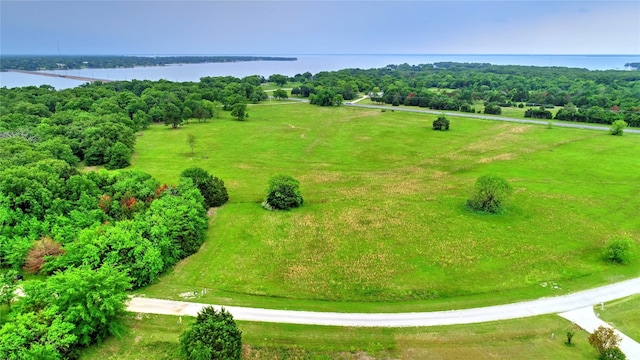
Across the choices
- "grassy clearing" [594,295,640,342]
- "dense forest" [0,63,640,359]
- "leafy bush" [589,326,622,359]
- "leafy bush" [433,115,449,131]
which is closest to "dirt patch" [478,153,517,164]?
"leafy bush" [433,115,449,131]

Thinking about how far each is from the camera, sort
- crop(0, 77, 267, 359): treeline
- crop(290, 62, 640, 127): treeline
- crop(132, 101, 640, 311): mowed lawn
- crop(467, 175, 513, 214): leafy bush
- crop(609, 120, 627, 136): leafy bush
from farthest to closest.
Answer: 1. crop(290, 62, 640, 127): treeline
2. crop(609, 120, 627, 136): leafy bush
3. crop(467, 175, 513, 214): leafy bush
4. crop(132, 101, 640, 311): mowed lawn
5. crop(0, 77, 267, 359): treeline

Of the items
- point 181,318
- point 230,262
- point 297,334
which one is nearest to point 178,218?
point 230,262

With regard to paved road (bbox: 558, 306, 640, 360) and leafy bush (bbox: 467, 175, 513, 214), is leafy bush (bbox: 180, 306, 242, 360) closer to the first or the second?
paved road (bbox: 558, 306, 640, 360)

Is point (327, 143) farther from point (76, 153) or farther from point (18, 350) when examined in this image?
point (18, 350)

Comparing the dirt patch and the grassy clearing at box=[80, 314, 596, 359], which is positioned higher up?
the dirt patch

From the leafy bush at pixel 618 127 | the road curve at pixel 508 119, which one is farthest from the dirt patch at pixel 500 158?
the road curve at pixel 508 119

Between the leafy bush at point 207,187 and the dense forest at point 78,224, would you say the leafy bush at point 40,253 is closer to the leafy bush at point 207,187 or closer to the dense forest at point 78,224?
the dense forest at point 78,224
